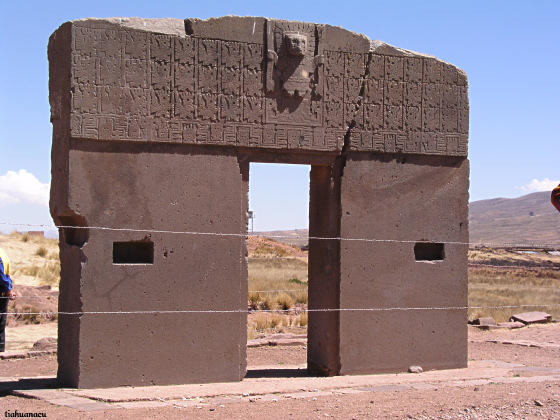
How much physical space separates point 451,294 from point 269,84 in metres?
2.88

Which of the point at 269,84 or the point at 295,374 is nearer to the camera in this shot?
the point at 269,84

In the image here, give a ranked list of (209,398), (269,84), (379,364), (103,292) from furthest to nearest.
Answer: (379,364)
(269,84)
(103,292)
(209,398)

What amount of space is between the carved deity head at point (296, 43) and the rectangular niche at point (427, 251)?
239cm

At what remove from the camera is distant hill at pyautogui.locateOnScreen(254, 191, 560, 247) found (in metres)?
74.4

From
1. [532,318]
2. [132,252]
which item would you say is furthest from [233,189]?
[532,318]

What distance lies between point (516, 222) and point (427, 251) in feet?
293

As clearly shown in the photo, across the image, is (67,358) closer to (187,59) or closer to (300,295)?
(187,59)

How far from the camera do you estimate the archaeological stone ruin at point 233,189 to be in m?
7.00

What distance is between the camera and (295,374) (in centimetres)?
830

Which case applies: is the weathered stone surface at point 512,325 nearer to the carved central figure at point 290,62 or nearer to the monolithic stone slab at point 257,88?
the monolithic stone slab at point 257,88

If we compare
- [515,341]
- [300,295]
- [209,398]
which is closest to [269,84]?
[209,398]

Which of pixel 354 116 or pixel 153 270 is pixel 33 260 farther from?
pixel 354 116

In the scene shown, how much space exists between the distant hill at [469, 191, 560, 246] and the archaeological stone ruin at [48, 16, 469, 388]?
40964mm

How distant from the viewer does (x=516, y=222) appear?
307 feet
